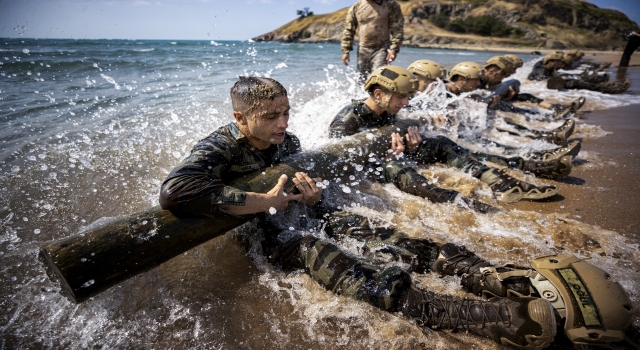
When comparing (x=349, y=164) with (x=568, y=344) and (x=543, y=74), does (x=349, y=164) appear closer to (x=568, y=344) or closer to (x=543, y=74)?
(x=568, y=344)

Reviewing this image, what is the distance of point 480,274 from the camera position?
2240 mm

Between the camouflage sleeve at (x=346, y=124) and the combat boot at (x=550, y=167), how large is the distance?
2.42 m

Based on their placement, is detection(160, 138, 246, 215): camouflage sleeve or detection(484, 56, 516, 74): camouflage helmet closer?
detection(160, 138, 246, 215): camouflage sleeve

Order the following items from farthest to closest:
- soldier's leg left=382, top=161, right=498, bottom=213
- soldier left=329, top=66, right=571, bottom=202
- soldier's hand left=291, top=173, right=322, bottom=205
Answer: soldier left=329, top=66, right=571, bottom=202, soldier's leg left=382, top=161, right=498, bottom=213, soldier's hand left=291, top=173, right=322, bottom=205

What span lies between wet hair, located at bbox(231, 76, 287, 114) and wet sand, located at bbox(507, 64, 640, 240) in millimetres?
2985

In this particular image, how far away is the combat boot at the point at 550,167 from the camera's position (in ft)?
13.1

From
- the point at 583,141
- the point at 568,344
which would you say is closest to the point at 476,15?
→ the point at 583,141

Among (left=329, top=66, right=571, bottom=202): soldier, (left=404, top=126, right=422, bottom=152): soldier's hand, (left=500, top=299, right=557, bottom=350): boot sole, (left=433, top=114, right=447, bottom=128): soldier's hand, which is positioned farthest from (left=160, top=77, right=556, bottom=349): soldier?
(left=433, top=114, right=447, bottom=128): soldier's hand

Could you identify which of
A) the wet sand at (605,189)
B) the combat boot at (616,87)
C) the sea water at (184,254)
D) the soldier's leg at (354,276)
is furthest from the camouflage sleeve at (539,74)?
the soldier's leg at (354,276)

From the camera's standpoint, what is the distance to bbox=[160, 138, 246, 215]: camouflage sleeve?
214cm

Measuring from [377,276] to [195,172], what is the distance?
150 cm

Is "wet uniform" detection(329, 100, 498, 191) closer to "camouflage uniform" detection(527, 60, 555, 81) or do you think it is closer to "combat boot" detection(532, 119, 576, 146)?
"combat boot" detection(532, 119, 576, 146)

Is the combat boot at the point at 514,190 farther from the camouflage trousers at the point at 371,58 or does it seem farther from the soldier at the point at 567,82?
the soldier at the point at 567,82

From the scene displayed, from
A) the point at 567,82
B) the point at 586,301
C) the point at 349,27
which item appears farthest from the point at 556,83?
the point at 586,301
